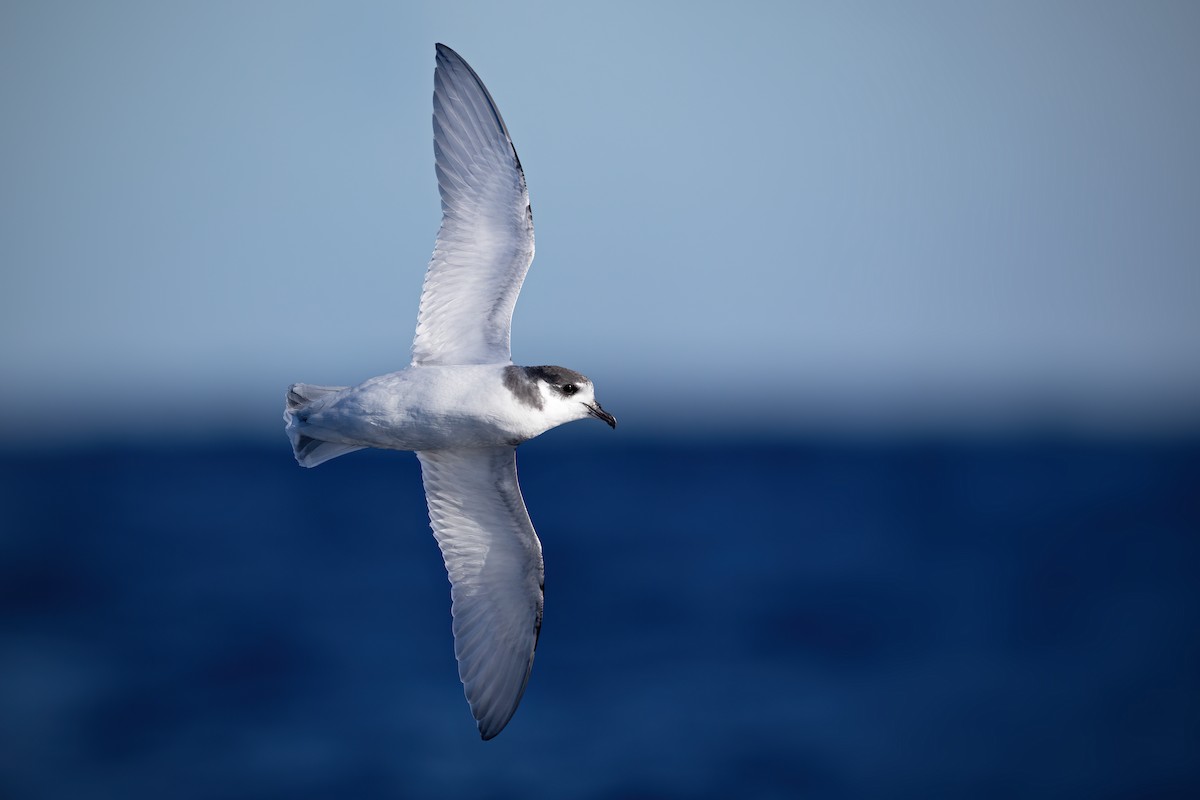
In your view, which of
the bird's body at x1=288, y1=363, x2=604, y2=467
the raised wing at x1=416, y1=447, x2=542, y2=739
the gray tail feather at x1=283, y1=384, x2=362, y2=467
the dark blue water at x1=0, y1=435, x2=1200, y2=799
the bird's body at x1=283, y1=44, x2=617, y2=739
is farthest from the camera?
the dark blue water at x1=0, y1=435, x2=1200, y2=799

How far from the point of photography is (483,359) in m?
11.5

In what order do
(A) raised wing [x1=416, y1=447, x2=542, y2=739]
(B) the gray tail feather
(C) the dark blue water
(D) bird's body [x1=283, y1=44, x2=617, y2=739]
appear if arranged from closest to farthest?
(D) bird's body [x1=283, y1=44, x2=617, y2=739] < (B) the gray tail feather < (A) raised wing [x1=416, y1=447, x2=542, y2=739] < (C) the dark blue water

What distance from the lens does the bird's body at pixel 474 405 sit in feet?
35.1

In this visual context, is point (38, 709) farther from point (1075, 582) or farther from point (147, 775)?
point (1075, 582)

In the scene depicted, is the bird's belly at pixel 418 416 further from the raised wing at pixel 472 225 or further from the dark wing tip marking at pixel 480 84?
the dark wing tip marking at pixel 480 84

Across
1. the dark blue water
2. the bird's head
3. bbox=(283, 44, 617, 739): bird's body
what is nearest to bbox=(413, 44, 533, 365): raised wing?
bbox=(283, 44, 617, 739): bird's body

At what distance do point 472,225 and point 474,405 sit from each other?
1.83 m

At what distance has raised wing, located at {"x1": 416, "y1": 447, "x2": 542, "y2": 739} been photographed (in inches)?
474

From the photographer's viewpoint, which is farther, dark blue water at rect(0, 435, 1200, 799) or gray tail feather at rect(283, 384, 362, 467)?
dark blue water at rect(0, 435, 1200, 799)

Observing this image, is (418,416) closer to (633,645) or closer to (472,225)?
(472,225)

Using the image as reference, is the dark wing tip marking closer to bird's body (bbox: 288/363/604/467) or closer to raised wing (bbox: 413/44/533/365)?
raised wing (bbox: 413/44/533/365)

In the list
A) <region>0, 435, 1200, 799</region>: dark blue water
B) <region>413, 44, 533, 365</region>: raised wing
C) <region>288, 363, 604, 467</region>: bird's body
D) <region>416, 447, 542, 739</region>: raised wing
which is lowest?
<region>0, 435, 1200, 799</region>: dark blue water

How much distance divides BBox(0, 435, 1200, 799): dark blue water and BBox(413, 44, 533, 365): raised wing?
2026cm

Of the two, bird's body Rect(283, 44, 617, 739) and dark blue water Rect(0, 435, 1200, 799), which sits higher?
bird's body Rect(283, 44, 617, 739)
